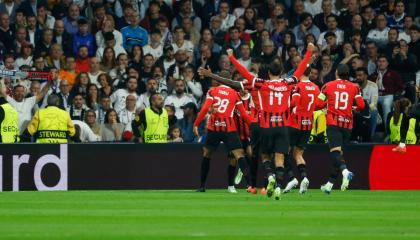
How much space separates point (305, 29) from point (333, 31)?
2.29ft

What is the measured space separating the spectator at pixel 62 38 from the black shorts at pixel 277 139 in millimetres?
9305

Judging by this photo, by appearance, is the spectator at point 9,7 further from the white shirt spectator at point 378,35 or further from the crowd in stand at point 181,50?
the white shirt spectator at point 378,35

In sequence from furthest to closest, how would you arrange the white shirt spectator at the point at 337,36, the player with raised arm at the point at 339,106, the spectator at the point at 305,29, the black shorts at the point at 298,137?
the spectator at the point at 305,29, the white shirt spectator at the point at 337,36, the black shorts at the point at 298,137, the player with raised arm at the point at 339,106

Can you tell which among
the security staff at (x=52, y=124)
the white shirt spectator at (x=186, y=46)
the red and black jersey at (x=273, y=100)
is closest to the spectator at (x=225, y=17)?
the white shirt spectator at (x=186, y=46)

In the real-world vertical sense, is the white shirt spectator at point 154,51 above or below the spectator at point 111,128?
above

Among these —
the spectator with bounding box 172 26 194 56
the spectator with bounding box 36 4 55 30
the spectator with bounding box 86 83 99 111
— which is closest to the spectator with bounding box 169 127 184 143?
the spectator with bounding box 86 83 99 111

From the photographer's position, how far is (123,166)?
25047mm

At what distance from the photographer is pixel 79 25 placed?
2841 cm

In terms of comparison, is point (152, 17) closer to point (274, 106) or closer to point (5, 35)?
point (5, 35)

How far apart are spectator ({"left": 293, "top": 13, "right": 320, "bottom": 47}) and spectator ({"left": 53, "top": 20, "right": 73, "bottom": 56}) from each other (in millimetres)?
5223

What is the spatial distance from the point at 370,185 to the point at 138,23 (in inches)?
285

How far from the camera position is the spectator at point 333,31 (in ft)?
94.8

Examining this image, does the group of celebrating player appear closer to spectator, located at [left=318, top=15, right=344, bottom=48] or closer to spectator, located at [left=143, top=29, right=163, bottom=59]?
spectator, located at [left=143, top=29, right=163, bottom=59]

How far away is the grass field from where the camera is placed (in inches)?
517
